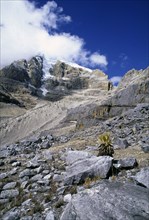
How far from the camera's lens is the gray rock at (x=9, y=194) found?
46.6ft

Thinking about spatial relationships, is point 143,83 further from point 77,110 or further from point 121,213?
point 121,213

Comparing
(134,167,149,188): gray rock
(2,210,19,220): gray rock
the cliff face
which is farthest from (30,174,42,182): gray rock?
the cliff face

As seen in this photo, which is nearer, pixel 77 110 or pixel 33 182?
pixel 33 182

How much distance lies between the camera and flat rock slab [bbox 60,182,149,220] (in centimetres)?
926

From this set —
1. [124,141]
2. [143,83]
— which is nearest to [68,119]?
[143,83]

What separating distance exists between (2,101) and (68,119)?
109177 millimetres

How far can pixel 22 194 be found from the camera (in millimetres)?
14039

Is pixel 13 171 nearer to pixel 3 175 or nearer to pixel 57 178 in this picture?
pixel 3 175

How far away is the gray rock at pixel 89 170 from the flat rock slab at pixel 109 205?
3.04m

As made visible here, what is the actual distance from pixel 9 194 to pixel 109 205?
6391 mm

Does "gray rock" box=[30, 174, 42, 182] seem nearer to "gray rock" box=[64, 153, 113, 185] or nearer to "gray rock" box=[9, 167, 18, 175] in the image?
"gray rock" box=[64, 153, 113, 185]

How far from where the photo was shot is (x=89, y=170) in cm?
1376

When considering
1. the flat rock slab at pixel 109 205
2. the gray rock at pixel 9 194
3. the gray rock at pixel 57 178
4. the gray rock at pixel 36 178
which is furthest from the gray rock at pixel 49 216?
the gray rock at pixel 36 178

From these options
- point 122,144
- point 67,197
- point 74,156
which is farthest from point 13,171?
point 122,144
